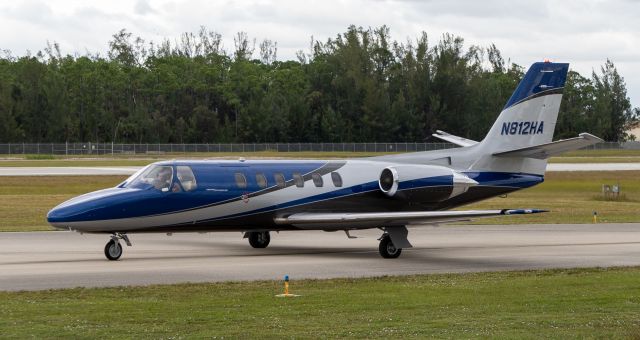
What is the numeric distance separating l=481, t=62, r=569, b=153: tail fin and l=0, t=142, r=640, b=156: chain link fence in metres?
92.6

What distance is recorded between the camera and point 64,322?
16594 mm

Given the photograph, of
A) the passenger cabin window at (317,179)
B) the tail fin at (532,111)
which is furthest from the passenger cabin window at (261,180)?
the tail fin at (532,111)

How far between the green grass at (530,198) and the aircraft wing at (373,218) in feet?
36.3

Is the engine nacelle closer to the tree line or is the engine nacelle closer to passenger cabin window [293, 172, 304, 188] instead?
passenger cabin window [293, 172, 304, 188]

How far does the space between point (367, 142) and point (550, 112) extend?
101955mm

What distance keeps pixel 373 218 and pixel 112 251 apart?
6324mm

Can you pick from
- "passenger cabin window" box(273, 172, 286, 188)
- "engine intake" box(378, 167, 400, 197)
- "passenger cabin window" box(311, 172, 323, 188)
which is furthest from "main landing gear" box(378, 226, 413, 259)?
"passenger cabin window" box(273, 172, 286, 188)

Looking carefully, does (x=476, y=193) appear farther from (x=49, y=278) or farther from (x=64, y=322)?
(x=64, y=322)

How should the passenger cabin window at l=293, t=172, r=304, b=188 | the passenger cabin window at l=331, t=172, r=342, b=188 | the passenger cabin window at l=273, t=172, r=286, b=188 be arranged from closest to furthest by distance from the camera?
the passenger cabin window at l=273, t=172, r=286, b=188, the passenger cabin window at l=293, t=172, r=304, b=188, the passenger cabin window at l=331, t=172, r=342, b=188

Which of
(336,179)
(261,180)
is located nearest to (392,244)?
(336,179)

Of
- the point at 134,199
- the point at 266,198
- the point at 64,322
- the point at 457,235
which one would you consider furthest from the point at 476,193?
the point at 64,322

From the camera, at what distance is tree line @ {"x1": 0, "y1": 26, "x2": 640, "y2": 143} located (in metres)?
136

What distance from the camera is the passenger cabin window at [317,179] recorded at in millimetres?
29438

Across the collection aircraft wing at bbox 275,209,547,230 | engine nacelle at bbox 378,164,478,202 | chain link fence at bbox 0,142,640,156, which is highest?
chain link fence at bbox 0,142,640,156
